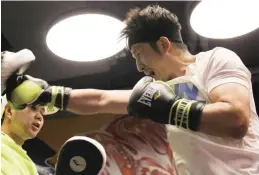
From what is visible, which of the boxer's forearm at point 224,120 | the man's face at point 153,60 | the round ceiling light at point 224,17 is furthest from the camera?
the round ceiling light at point 224,17

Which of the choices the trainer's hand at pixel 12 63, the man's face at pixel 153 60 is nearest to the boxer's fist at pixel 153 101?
the man's face at pixel 153 60

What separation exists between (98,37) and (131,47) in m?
0.65

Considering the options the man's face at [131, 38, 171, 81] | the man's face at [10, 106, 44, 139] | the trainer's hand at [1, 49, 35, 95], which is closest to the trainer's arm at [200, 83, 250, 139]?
the man's face at [131, 38, 171, 81]

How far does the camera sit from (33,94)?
172cm

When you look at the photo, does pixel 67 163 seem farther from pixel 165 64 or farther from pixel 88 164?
pixel 165 64

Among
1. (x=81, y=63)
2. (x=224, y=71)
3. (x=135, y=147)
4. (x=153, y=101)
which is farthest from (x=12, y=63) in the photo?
(x=81, y=63)

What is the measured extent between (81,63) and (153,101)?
1541 mm

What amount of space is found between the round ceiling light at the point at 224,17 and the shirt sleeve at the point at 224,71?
2.62 ft

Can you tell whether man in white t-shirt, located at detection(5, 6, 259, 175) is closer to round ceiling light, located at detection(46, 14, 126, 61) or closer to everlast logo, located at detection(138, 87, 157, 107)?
everlast logo, located at detection(138, 87, 157, 107)

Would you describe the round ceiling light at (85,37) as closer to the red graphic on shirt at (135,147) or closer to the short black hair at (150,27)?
the red graphic on shirt at (135,147)

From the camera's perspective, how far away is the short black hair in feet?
5.60

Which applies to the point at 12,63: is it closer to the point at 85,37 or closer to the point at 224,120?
the point at 85,37

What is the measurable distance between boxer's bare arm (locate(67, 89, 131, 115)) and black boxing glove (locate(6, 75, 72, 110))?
0.03 m

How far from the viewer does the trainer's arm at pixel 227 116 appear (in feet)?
4.34
